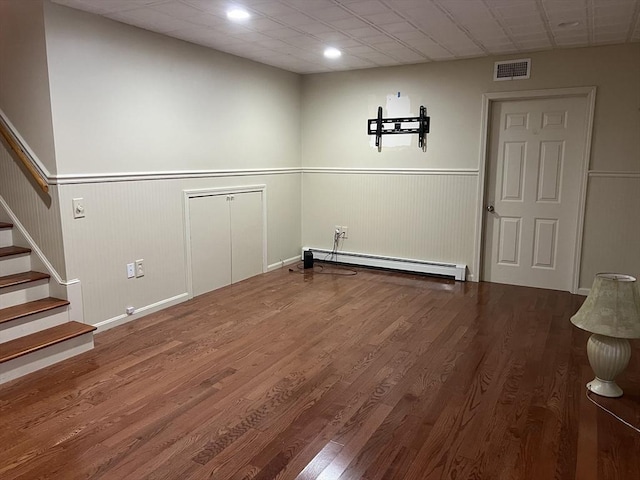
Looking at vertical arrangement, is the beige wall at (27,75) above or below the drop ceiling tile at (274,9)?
below

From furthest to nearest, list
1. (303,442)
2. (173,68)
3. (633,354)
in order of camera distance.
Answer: (173,68) < (633,354) < (303,442)

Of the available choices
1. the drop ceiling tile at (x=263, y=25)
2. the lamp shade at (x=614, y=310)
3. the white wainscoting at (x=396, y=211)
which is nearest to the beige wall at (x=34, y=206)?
the drop ceiling tile at (x=263, y=25)

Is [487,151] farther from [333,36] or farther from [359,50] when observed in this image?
[333,36]

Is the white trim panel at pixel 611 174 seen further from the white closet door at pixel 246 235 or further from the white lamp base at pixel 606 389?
the white closet door at pixel 246 235

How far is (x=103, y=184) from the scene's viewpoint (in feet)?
11.7

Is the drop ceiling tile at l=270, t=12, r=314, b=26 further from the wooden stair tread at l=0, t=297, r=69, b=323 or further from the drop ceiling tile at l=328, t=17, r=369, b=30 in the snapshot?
the wooden stair tread at l=0, t=297, r=69, b=323

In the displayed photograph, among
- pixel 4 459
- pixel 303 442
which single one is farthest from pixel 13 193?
pixel 303 442

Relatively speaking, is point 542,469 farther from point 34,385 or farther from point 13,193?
point 13,193

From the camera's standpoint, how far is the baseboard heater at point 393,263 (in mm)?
5246

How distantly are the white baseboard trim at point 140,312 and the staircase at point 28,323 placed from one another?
0.31 meters

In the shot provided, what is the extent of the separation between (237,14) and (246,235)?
2.41 m

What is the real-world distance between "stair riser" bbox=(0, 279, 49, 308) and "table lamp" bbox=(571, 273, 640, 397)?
3587 mm

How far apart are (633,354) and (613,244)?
1568 mm

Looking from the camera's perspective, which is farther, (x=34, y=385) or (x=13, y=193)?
(x=13, y=193)
